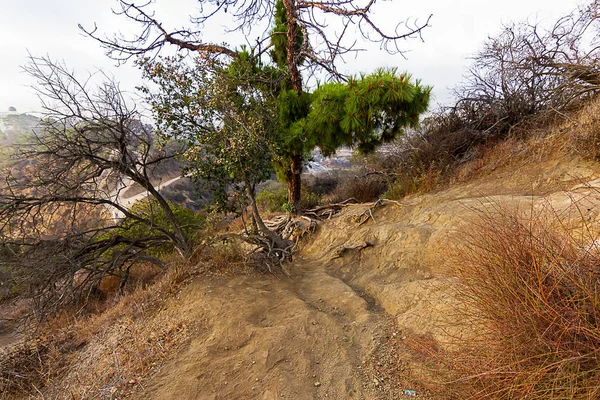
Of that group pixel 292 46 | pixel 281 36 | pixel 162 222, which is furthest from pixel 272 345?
pixel 281 36

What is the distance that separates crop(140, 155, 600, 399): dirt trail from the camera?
7.38 feet

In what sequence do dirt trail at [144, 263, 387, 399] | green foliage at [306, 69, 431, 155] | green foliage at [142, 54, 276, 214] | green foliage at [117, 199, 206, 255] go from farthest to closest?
green foliage at [117, 199, 206, 255] → green foliage at [306, 69, 431, 155] → green foliage at [142, 54, 276, 214] → dirt trail at [144, 263, 387, 399]

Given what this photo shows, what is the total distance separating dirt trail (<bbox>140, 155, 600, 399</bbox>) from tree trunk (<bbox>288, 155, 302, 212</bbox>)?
2.88 meters

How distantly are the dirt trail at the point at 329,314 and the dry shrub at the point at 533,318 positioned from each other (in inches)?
13.2

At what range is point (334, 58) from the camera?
15.9 ft

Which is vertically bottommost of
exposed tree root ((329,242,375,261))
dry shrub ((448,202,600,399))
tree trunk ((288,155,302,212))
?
exposed tree root ((329,242,375,261))

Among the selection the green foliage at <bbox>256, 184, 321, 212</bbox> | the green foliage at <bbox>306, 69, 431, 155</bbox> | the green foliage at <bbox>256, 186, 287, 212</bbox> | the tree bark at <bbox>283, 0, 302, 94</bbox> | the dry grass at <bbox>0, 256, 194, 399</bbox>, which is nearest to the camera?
Result: the dry grass at <bbox>0, 256, 194, 399</bbox>

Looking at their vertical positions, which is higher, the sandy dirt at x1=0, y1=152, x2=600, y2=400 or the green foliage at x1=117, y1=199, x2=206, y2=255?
the green foliage at x1=117, y1=199, x2=206, y2=255

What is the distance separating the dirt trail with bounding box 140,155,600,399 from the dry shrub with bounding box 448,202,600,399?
335 mm

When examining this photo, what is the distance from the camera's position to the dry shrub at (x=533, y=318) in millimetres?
1314

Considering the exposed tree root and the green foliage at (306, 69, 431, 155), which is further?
the green foliage at (306, 69, 431, 155)

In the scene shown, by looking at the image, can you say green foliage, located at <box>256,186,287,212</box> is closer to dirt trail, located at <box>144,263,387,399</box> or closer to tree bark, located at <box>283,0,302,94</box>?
tree bark, located at <box>283,0,302,94</box>

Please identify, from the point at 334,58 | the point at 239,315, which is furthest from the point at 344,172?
the point at 239,315

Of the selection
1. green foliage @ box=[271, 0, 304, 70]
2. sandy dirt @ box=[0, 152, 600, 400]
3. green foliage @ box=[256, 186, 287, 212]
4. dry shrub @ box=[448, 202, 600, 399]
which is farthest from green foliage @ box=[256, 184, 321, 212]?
dry shrub @ box=[448, 202, 600, 399]
